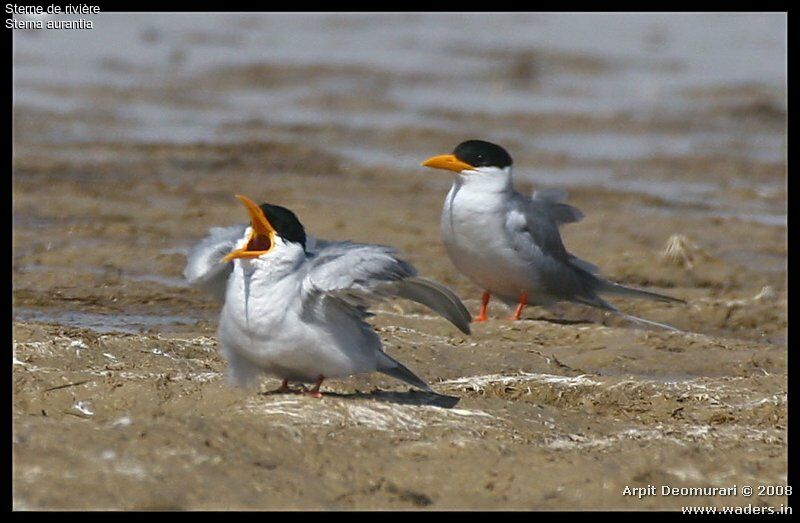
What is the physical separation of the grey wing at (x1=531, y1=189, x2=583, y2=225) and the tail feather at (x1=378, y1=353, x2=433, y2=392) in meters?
2.55

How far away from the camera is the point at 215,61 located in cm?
2008

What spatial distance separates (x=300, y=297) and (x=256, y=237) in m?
0.36

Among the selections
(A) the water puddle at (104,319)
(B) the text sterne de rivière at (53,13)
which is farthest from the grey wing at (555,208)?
(B) the text sterne de rivière at (53,13)

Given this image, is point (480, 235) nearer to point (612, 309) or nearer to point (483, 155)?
point (483, 155)

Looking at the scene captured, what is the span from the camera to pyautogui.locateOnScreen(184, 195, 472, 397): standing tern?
5.65m

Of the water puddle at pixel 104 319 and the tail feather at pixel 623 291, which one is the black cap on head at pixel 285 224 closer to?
the water puddle at pixel 104 319

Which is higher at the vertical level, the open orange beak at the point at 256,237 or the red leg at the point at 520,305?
the open orange beak at the point at 256,237

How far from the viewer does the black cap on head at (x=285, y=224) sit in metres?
5.80

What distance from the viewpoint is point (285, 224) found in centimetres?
582

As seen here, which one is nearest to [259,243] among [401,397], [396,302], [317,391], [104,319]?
[317,391]

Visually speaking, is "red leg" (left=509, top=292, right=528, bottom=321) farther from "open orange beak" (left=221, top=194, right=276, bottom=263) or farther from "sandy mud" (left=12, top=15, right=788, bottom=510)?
"open orange beak" (left=221, top=194, right=276, bottom=263)

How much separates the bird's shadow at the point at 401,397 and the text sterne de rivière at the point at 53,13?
37.9 ft
